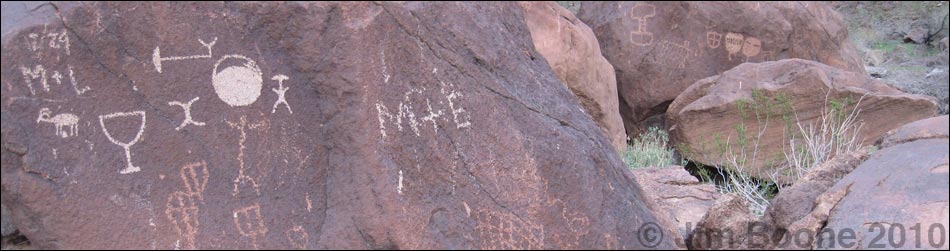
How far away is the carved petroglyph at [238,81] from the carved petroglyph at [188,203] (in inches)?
9.2

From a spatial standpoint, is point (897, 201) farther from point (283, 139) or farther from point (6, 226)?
point (6, 226)

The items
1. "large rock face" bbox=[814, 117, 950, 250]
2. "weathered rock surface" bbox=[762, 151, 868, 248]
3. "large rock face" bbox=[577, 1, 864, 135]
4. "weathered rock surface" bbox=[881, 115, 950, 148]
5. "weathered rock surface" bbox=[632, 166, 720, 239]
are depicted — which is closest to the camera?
"large rock face" bbox=[814, 117, 950, 250]

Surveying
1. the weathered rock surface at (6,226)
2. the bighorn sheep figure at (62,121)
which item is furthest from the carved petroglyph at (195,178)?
the weathered rock surface at (6,226)

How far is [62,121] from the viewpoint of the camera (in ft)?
8.86

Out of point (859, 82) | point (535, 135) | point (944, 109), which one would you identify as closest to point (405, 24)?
point (535, 135)

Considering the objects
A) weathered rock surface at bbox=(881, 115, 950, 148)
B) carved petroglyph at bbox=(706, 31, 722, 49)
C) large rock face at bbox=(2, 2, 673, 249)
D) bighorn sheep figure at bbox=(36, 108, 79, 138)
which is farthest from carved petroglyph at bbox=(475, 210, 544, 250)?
carved petroglyph at bbox=(706, 31, 722, 49)

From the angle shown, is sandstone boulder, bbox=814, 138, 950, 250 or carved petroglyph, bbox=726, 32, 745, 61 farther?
carved petroglyph, bbox=726, 32, 745, 61

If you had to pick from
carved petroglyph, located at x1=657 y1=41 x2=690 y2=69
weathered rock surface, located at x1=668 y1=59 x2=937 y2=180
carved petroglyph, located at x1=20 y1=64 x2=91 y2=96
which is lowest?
carved petroglyph, located at x1=657 y1=41 x2=690 y2=69

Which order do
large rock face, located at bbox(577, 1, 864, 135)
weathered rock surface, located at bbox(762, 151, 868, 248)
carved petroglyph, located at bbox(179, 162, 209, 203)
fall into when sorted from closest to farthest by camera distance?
carved petroglyph, located at bbox(179, 162, 209, 203), weathered rock surface, located at bbox(762, 151, 868, 248), large rock face, located at bbox(577, 1, 864, 135)

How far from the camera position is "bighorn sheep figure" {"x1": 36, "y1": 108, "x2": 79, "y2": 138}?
105 inches

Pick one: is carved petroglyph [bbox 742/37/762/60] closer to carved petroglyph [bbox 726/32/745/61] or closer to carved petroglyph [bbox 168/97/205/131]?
carved petroglyph [bbox 726/32/745/61]

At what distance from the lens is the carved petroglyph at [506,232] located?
2.91 meters

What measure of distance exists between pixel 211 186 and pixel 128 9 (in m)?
0.58

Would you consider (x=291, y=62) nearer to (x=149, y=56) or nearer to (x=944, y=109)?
(x=149, y=56)
